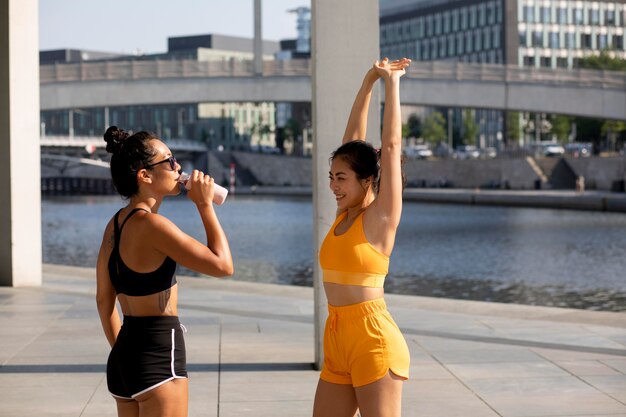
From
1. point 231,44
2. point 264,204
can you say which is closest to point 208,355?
point 264,204

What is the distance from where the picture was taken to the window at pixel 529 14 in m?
140

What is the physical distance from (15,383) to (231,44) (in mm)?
182293

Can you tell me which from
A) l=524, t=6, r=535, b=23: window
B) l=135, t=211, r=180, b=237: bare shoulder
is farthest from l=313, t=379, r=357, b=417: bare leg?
l=524, t=6, r=535, b=23: window

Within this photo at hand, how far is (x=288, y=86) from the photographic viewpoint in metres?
56.8

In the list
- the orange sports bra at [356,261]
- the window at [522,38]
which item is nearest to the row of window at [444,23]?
the window at [522,38]

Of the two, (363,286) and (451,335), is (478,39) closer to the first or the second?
(451,335)

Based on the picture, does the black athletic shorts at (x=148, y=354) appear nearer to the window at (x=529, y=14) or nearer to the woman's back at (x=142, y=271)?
the woman's back at (x=142, y=271)

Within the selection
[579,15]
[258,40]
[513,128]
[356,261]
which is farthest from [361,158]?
[579,15]

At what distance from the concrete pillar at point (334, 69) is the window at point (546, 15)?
137839 mm

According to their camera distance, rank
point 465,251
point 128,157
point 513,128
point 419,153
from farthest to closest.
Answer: point 513,128
point 419,153
point 465,251
point 128,157

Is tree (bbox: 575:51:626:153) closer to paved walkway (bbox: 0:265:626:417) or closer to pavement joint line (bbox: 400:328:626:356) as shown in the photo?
paved walkway (bbox: 0:265:626:417)

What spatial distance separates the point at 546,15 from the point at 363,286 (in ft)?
468

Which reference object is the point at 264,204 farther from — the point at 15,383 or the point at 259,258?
the point at 15,383

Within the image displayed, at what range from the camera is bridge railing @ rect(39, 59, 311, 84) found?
5419cm
